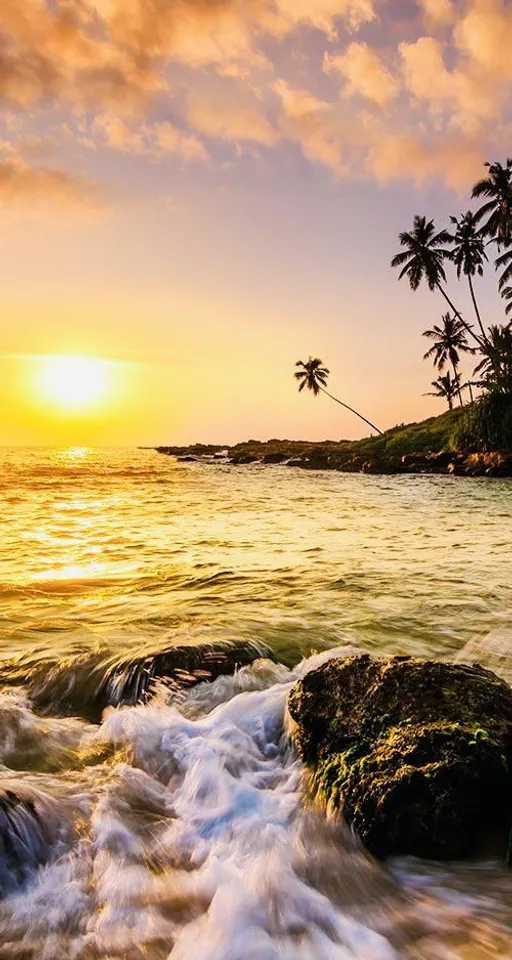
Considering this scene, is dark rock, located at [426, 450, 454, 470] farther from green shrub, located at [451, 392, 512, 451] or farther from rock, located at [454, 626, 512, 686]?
rock, located at [454, 626, 512, 686]

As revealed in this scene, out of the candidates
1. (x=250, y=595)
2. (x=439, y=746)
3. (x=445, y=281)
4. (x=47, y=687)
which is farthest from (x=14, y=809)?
(x=445, y=281)

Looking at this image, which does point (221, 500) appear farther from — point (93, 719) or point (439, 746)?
point (439, 746)

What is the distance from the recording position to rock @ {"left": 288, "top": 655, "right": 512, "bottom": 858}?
3217 mm

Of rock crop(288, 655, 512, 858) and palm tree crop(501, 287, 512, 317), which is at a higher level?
palm tree crop(501, 287, 512, 317)

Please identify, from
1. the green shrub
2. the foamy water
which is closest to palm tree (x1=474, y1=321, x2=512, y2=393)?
the green shrub

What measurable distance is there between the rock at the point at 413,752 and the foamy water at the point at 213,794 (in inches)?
7.0

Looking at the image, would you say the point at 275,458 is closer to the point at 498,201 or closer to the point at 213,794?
the point at 498,201

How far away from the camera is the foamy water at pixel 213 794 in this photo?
2816 mm

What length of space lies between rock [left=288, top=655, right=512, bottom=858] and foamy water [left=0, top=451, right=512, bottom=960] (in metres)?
0.18

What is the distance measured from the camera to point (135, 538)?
1462 cm

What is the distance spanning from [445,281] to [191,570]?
55547 mm

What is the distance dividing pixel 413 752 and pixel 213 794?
59.2 inches

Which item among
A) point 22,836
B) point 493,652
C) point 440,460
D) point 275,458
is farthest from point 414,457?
point 22,836

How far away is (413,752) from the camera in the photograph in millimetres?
3371
